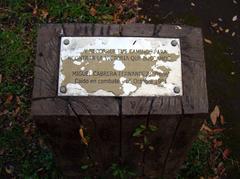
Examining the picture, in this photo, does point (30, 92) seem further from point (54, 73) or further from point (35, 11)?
point (54, 73)

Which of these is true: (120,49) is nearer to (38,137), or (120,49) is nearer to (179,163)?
(179,163)

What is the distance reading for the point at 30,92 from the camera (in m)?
3.87

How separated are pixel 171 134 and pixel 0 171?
1763 mm

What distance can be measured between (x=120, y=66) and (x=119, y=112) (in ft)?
0.95

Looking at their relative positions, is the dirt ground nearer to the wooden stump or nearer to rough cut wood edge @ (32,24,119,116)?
the wooden stump

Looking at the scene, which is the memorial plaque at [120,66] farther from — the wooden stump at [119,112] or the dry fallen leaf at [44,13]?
the dry fallen leaf at [44,13]

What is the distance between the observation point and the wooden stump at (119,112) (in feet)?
7.41

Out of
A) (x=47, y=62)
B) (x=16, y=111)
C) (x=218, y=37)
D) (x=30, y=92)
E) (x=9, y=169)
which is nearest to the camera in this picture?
(x=47, y=62)

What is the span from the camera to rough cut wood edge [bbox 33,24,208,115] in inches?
89.3

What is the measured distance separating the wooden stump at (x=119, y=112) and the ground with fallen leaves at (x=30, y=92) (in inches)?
15.0

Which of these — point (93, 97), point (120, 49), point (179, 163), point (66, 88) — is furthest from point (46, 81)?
point (179, 163)

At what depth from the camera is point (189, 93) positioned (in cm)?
231

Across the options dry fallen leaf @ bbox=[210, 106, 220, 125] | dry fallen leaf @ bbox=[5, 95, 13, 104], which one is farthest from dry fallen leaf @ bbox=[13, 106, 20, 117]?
dry fallen leaf @ bbox=[210, 106, 220, 125]

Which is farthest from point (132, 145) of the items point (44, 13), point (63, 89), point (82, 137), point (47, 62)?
point (44, 13)
